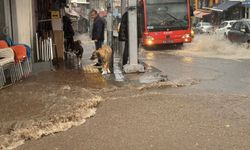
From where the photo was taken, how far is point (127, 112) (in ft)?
27.1

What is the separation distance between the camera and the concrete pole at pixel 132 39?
1365 cm

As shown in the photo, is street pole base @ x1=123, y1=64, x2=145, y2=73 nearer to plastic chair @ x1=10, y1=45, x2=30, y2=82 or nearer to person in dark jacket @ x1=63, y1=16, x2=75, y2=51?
plastic chair @ x1=10, y1=45, x2=30, y2=82

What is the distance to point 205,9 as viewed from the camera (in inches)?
2547

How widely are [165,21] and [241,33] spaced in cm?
398

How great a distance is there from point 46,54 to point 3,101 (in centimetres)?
526

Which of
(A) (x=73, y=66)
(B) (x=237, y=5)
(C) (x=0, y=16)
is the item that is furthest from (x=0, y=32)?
(B) (x=237, y=5)

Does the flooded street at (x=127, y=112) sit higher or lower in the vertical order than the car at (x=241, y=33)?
lower

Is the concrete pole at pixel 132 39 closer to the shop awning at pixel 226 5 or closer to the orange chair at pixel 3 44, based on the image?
the orange chair at pixel 3 44

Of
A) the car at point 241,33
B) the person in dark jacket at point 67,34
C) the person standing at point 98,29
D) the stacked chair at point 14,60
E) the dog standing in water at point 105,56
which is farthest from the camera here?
the car at point 241,33

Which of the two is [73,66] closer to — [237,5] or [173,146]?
[173,146]

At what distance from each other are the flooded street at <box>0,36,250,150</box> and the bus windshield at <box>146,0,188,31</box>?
10246 millimetres

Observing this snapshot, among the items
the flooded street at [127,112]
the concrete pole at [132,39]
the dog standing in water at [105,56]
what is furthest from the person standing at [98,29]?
the flooded street at [127,112]

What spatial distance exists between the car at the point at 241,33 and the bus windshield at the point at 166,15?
93.7 inches

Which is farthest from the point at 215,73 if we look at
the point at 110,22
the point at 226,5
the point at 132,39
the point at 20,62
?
the point at 226,5
